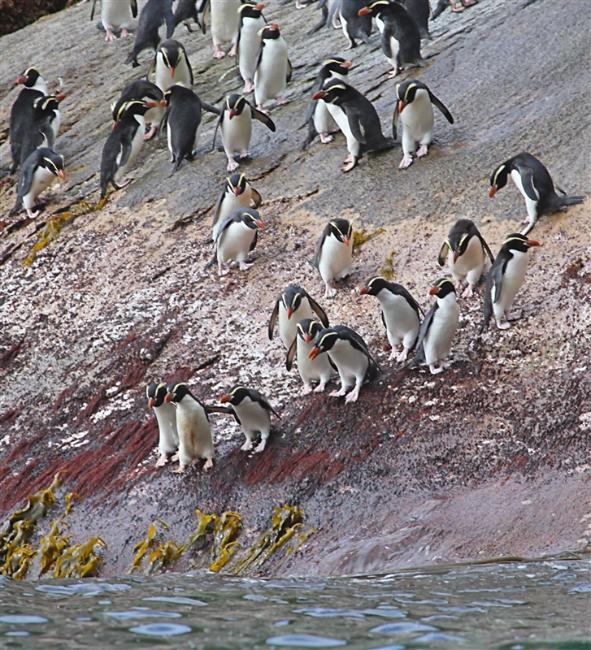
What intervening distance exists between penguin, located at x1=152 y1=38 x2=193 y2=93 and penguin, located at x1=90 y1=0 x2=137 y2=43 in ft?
8.98

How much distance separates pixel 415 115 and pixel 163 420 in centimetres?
431

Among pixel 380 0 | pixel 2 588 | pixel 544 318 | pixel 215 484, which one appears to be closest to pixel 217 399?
pixel 215 484

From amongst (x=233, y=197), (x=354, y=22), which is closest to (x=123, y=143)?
(x=233, y=197)

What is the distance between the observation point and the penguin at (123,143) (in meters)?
14.3

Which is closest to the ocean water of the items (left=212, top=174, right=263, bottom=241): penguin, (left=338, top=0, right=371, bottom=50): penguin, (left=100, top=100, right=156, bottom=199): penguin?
(left=212, top=174, right=263, bottom=241): penguin

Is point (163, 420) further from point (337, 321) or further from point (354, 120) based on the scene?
point (354, 120)

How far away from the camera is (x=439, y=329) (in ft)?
32.3

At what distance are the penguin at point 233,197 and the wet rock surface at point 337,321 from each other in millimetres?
323

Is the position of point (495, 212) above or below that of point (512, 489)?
above

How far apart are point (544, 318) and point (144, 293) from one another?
3.91m

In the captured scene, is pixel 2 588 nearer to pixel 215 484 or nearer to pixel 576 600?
pixel 215 484

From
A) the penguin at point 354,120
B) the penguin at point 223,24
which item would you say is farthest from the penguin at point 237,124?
the penguin at point 223,24

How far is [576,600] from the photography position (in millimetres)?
6285

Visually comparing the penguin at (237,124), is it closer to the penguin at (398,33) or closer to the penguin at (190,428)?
the penguin at (398,33)
